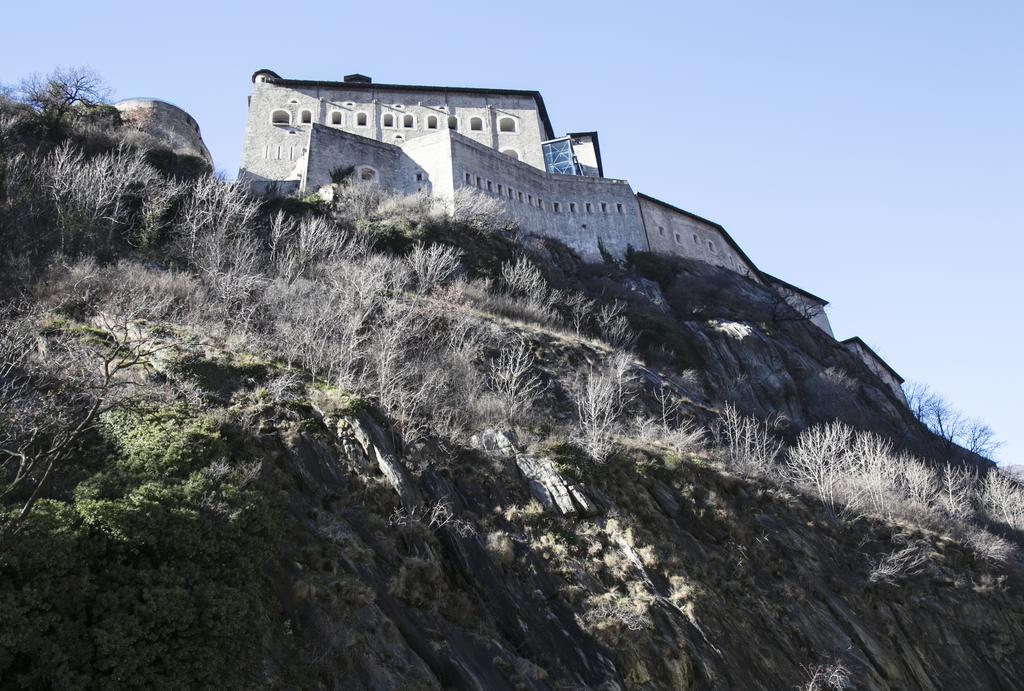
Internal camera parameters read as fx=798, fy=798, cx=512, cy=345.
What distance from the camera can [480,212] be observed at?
35094 mm

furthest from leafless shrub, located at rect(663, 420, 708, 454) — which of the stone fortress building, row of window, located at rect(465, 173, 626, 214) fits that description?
row of window, located at rect(465, 173, 626, 214)

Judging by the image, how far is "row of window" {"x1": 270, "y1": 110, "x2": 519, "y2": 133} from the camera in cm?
4481

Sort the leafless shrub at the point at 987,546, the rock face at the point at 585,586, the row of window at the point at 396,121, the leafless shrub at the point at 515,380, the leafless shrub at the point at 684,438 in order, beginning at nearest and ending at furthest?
the rock face at the point at 585,586
the leafless shrub at the point at 515,380
the leafless shrub at the point at 684,438
the leafless shrub at the point at 987,546
the row of window at the point at 396,121

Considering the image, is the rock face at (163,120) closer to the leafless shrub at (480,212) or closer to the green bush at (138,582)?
the leafless shrub at (480,212)

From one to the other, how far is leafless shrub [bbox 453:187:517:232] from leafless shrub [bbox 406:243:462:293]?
174 inches

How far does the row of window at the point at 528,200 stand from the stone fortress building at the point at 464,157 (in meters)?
0.07

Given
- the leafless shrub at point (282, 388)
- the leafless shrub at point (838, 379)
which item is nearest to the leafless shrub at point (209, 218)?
the leafless shrub at point (282, 388)

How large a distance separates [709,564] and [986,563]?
34.6 feet

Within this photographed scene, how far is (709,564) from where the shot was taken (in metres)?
15.5

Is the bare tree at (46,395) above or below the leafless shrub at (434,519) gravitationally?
above

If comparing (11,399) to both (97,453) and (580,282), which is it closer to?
(97,453)

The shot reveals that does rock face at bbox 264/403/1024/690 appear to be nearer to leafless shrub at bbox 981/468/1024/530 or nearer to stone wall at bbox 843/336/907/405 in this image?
leafless shrub at bbox 981/468/1024/530

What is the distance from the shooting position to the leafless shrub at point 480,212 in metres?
33.9

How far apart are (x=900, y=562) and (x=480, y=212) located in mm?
22258
